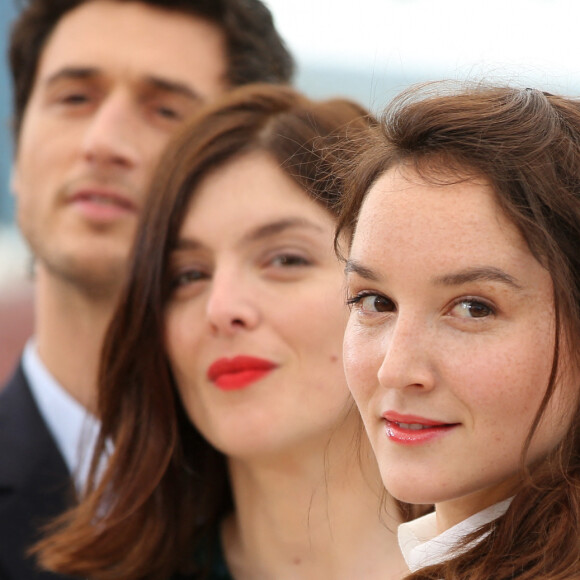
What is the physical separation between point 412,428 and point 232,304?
85 cm

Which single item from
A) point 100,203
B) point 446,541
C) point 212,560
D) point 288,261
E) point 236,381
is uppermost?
point 100,203

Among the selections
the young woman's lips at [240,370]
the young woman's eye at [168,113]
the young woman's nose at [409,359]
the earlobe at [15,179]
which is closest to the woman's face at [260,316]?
the young woman's lips at [240,370]

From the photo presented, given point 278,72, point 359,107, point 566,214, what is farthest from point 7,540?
point 566,214

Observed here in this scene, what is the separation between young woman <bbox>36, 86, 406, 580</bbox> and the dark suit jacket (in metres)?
0.19

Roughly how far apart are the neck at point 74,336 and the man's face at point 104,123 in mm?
76

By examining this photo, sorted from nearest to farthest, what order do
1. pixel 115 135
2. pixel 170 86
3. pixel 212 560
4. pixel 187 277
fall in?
pixel 187 277, pixel 212 560, pixel 115 135, pixel 170 86

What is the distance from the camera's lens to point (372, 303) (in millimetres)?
1520

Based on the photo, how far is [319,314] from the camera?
88.4 inches

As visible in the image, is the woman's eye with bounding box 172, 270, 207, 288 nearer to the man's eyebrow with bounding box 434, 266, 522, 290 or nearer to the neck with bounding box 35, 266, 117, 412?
the neck with bounding box 35, 266, 117, 412

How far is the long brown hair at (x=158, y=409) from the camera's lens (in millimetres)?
2426

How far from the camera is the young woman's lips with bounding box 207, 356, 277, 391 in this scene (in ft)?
7.43

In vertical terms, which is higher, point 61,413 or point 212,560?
point 61,413

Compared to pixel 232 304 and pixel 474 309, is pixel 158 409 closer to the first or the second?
pixel 232 304

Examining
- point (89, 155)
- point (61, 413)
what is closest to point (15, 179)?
point (89, 155)
